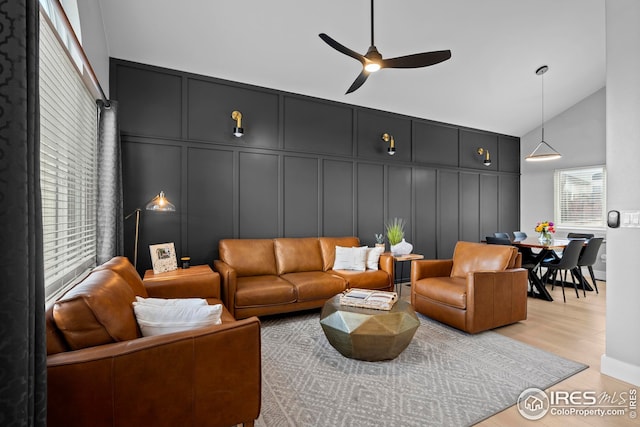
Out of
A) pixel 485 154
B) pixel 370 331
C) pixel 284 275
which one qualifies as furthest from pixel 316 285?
pixel 485 154

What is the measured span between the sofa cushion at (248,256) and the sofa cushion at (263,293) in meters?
0.33

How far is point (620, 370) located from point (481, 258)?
156cm

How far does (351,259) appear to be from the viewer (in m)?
4.31

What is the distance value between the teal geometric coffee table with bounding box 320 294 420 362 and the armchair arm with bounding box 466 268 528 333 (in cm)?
87

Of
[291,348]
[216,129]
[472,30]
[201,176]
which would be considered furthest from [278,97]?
[291,348]

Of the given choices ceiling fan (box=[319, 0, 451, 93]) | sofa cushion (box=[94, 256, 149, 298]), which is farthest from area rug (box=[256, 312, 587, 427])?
ceiling fan (box=[319, 0, 451, 93])

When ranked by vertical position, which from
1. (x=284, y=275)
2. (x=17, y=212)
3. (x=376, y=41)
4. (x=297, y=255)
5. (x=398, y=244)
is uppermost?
(x=376, y=41)

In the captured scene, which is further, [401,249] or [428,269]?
[401,249]

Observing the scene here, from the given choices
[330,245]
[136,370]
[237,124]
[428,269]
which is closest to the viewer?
[136,370]

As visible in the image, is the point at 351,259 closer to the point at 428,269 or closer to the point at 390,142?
the point at 428,269

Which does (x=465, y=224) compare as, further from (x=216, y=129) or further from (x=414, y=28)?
(x=216, y=129)

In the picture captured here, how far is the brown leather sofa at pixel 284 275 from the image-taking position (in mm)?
3430

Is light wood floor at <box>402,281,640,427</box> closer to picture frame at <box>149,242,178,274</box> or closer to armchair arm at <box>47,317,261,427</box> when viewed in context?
armchair arm at <box>47,317,261,427</box>

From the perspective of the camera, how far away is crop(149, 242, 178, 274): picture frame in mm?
3391
